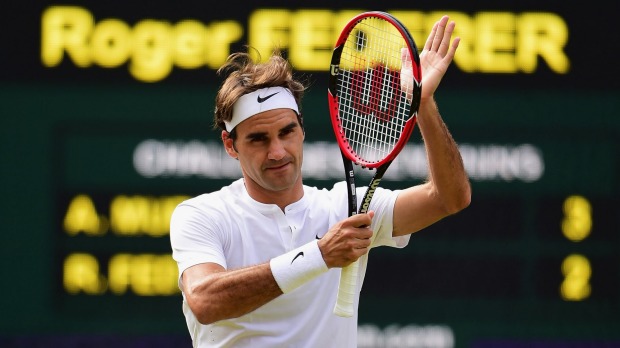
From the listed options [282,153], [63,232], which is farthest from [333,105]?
[63,232]

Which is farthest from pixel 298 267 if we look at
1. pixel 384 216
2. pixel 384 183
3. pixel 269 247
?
pixel 384 183

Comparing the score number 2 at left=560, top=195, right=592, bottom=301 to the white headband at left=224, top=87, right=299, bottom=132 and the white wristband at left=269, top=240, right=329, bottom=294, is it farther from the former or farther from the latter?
the white wristband at left=269, top=240, right=329, bottom=294

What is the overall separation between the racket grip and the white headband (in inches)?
22.9

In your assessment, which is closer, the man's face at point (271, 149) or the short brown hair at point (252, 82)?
the man's face at point (271, 149)

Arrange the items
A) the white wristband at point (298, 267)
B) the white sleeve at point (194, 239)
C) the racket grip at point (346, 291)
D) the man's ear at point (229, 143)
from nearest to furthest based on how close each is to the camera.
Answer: the white wristband at point (298, 267) → the racket grip at point (346, 291) → the white sleeve at point (194, 239) → the man's ear at point (229, 143)

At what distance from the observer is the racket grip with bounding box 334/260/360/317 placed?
352cm

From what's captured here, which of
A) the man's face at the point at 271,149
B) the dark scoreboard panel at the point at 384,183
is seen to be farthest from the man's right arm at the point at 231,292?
the dark scoreboard panel at the point at 384,183

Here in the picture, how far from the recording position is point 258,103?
152 inches

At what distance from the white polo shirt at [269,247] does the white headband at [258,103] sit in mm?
240

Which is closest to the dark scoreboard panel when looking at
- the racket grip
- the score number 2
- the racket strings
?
the score number 2

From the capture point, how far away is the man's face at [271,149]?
12.4 ft

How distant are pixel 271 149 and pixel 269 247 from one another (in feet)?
0.95

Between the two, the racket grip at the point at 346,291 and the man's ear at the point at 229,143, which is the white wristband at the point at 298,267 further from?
the man's ear at the point at 229,143

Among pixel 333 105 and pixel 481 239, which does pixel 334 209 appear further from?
pixel 481 239
